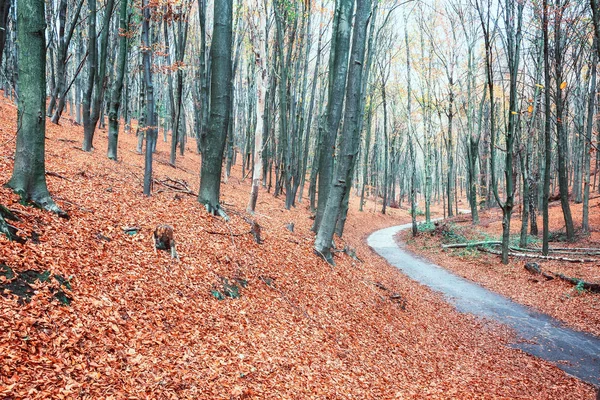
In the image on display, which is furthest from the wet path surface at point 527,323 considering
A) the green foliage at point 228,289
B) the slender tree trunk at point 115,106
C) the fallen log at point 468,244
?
the slender tree trunk at point 115,106

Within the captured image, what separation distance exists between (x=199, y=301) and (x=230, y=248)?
1.82m

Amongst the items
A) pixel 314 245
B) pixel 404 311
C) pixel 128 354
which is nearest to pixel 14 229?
pixel 128 354

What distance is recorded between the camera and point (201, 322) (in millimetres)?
3900

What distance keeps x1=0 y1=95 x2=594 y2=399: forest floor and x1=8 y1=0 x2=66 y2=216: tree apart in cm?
29

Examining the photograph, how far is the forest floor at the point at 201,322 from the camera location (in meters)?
2.70

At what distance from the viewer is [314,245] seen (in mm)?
8062

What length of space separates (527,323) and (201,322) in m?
8.04

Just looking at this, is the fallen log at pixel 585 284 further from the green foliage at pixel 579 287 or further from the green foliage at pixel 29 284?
the green foliage at pixel 29 284

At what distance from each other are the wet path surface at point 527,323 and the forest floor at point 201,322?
0.48 metres

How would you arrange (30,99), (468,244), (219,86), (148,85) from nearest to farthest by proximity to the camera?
1. (30,99)
2. (219,86)
3. (148,85)
4. (468,244)

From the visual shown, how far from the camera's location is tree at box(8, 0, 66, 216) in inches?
155

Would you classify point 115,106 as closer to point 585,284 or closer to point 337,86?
point 337,86

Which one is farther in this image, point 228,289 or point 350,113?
point 350,113

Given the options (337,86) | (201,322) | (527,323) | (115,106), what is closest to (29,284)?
(201,322)
